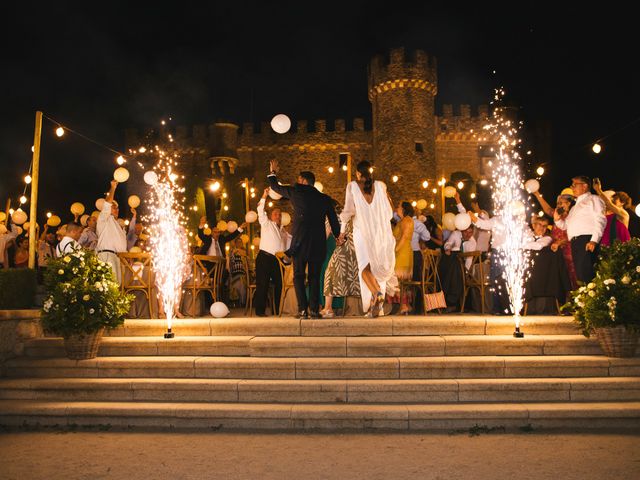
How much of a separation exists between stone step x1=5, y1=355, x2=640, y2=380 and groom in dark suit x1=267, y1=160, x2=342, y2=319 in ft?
3.56

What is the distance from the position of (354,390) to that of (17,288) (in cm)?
404

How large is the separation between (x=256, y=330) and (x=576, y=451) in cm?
319

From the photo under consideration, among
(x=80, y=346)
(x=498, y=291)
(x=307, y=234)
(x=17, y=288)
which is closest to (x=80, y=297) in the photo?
(x=80, y=346)

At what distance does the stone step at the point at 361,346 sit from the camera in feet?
17.9

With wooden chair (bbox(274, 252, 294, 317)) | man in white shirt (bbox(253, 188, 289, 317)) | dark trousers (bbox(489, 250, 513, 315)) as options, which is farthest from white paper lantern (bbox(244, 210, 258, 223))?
dark trousers (bbox(489, 250, 513, 315))

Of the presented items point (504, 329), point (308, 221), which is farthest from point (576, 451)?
point (308, 221)

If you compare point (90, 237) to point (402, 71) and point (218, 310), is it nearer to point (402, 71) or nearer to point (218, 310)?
point (218, 310)

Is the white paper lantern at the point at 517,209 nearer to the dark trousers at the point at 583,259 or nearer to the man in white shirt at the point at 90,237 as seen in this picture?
the dark trousers at the point at 583,259

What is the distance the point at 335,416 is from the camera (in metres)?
4.59

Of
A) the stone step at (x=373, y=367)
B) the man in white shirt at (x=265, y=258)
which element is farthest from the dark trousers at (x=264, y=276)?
the stone step at (x=373, y=367)

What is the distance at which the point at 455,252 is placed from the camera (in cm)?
839

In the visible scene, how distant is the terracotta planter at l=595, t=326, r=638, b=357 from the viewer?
5289 mm

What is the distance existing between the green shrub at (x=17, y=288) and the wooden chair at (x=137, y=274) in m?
1.04

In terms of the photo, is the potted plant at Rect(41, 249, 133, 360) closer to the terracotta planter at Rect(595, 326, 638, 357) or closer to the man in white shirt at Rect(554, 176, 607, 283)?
the terracotta planter at Rect(595, 326, 638, 357)
